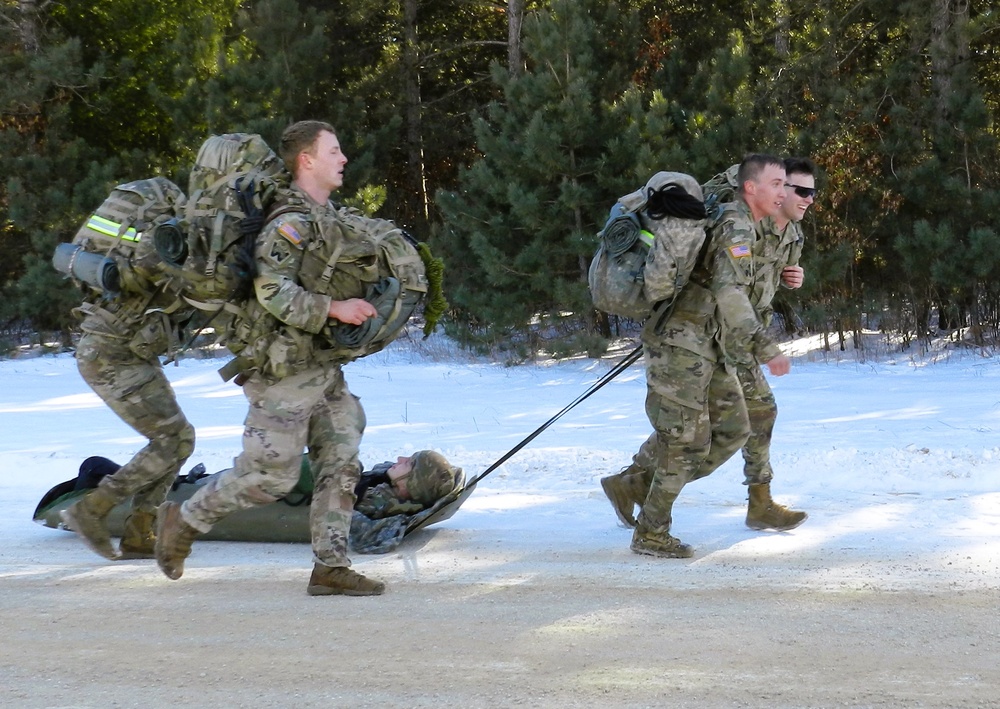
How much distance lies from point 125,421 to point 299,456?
4.24ft

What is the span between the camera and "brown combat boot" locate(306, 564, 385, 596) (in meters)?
4.79

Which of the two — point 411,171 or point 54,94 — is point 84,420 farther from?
point 411,171

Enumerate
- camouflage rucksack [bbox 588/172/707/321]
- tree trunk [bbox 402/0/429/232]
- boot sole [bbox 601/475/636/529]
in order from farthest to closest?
1. tree trunk [bbox 402/0/429/232]
2. boot sole [bbox 601/475/636/529]
3. camouflage rucksack [bbox 588/172/707/321]

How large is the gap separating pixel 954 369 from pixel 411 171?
9.00 meters

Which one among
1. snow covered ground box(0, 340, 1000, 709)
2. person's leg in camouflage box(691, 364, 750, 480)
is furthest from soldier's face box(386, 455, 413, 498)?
person's leg in camouflage box(691, 364, 750, 480)

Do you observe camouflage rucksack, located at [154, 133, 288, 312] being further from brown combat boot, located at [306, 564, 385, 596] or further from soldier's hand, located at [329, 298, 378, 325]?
brown combat boot, located at [306, 564, 385, 596]

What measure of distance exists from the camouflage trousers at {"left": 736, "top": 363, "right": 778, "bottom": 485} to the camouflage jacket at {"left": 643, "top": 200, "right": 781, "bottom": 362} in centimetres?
31

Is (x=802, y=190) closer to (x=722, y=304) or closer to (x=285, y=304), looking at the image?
(x=722, y=304)

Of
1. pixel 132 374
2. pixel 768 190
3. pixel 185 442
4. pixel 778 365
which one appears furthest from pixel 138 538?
pixel 768 190

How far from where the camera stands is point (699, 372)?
524 centimetres

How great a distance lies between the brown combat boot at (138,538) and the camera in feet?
18.6

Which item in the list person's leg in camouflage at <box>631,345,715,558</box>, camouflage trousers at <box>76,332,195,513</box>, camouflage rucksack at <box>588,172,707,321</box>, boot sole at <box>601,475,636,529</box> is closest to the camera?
camouflage rucksack at <box>588,172,707,321</box>

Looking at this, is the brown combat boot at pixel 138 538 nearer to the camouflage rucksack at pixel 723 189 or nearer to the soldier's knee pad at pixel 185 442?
the soldier's knee pad at pixel 185 442

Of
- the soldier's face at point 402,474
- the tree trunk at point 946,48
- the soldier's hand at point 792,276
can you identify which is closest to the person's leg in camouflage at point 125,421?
the soldier's face at point 402,474
